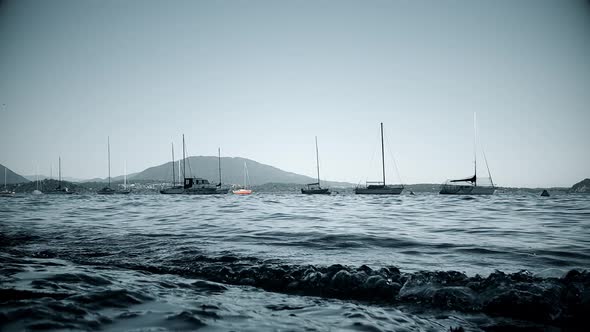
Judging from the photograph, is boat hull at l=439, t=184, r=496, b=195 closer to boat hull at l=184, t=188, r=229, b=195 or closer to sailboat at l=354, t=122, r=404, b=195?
sailboat at l=354, t=122, r=404, b=195

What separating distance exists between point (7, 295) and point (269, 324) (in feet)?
8.96

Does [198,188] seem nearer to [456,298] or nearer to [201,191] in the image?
[201,191]

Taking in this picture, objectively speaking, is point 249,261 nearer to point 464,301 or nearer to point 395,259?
point 395,259

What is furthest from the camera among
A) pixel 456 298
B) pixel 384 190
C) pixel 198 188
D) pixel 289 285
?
pixel 198 188

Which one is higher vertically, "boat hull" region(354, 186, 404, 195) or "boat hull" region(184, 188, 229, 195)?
"boat hull" region(184, 188, 229, 195)

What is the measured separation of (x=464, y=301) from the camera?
3176 mm

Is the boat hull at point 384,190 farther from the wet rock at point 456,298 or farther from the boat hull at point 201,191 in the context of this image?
the wet rock at point 456,298

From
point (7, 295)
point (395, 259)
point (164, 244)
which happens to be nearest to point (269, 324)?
point (7, 295)

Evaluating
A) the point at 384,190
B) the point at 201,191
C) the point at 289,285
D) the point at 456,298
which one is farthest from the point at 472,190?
the point at 289,285

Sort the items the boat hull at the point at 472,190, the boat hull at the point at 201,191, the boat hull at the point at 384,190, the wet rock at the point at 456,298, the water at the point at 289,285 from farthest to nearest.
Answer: the boat hull at the point at 201,191 → the boat hull at the point at 384,190 → the boat hull at the point at 472,190 → the wet rock at the point at 456,298 → the water at the point at 289,285

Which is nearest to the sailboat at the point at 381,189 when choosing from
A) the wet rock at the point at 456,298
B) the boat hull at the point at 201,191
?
the boat hull at the point at 201,191

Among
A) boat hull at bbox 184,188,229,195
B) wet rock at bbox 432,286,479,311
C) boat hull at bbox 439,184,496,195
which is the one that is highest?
wet rock at bbox 432,286,479,311

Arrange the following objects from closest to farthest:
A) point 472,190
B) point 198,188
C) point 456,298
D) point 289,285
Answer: point 456,298, point 289,285, point 472,190, point 198,188

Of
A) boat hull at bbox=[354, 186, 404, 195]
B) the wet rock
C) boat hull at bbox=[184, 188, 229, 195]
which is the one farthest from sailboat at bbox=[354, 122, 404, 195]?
the wet rock
